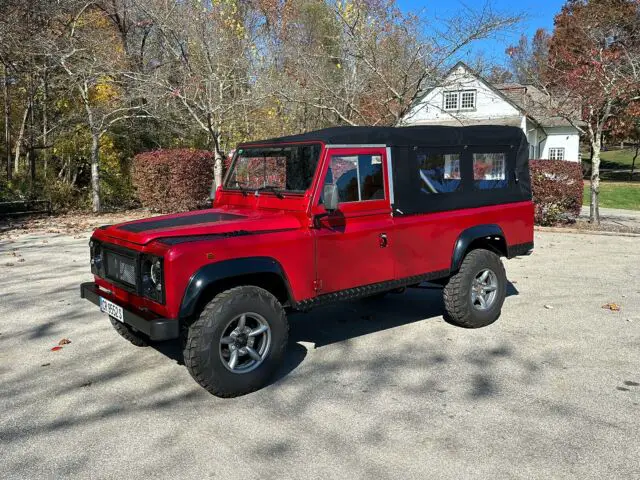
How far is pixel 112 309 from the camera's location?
4113 mm

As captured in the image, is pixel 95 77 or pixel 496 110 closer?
pixel 95 77

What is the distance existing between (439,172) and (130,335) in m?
3.27

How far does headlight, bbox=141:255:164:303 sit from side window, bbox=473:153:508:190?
3.29m

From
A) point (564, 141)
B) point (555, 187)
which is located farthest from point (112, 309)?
point (564, 141)

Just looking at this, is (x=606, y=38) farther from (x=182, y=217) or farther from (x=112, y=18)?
(x=112, y=18)

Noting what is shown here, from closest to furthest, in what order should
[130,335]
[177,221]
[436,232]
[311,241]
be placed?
[311,241] → [177,221] → [130,335] → [436,232]

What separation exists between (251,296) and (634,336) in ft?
12.4

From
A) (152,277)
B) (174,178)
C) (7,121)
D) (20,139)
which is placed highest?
(7,121)

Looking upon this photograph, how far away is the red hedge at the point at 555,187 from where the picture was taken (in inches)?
491

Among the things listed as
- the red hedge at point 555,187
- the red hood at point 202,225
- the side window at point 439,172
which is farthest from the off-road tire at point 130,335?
the red hedge at point 555,187

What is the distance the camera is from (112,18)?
19.8 meters

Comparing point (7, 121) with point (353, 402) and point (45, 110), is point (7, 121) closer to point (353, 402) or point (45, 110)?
point (45, 110)

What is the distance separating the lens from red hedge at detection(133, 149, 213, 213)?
1512 cm

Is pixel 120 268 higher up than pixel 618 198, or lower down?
higher up
